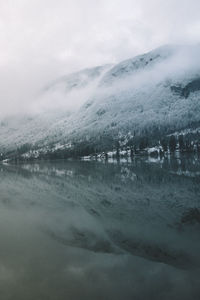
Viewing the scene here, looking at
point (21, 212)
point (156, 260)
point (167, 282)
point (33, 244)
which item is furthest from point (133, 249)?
point (21, 212)

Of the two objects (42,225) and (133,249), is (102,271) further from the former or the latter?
(42,225)

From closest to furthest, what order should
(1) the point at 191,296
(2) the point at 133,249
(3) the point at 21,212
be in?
(1) the point at 191,296, (2) the point at 133,249, (3) the point at 21,212

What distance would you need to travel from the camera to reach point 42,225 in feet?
77.4

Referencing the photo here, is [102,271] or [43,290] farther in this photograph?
[102,271]

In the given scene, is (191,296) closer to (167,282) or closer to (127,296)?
(167,282)

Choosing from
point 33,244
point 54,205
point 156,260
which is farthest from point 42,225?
point 156,260

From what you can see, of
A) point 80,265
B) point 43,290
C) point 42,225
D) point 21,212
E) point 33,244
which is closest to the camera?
point 43,290

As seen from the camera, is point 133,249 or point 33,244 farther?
point 33,244

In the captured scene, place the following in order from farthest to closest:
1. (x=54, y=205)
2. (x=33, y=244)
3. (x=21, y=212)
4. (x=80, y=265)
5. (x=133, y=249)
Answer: (x=54, y=205) → (x=21, y=212) → (x=33, y=244) → (x=133, y=249) → (x=80, y=265)

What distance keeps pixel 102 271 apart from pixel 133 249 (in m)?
3.30

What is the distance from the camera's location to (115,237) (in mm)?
19000

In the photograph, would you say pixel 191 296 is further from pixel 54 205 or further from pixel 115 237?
pixel 54 205

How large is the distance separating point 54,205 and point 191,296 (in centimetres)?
2413

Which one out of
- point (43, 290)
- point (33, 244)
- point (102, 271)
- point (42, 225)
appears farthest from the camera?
point (42, 225)
